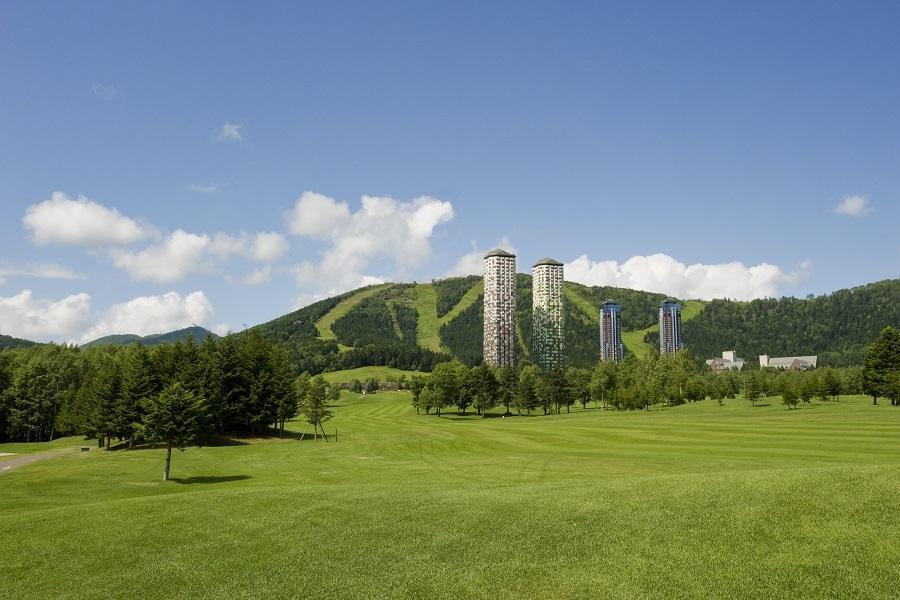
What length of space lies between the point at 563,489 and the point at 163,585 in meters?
16.3

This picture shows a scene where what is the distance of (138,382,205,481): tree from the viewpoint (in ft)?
168

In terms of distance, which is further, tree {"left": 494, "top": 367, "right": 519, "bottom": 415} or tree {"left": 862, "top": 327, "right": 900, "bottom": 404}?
tree {"left": 494, "top": 367, "right": 519, "bottom": 415}

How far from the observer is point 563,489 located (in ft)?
87.1

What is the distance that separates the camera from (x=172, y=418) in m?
51.4

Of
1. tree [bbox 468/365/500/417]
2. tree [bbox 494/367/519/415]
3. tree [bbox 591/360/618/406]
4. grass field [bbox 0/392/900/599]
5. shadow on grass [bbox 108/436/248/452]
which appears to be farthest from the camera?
tree [bbox 591/360/618/406]

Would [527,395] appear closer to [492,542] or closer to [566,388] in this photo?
[566,388]

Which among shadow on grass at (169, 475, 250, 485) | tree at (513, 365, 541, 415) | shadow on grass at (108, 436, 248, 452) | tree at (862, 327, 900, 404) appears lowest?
shadow on grass at (108, 436, 248, 452)

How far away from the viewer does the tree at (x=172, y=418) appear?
168ft

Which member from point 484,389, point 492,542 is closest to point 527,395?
point 484,389

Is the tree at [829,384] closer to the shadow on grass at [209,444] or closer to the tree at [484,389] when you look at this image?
the tree at [484,389]

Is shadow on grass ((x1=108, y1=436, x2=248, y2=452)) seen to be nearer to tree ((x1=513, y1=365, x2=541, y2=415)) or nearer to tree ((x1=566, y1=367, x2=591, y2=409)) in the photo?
tree ((x1=513, y1=365, x2=541, y2=415))

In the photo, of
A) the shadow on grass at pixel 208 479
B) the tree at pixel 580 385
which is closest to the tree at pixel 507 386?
the tree at pixel 580 385

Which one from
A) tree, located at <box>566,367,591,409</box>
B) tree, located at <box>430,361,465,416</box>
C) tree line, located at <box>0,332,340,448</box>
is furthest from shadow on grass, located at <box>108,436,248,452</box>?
tree, located at <box>566,367,591,409</box>

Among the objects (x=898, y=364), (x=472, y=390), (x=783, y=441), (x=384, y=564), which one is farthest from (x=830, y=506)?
(x=472, y=390)
